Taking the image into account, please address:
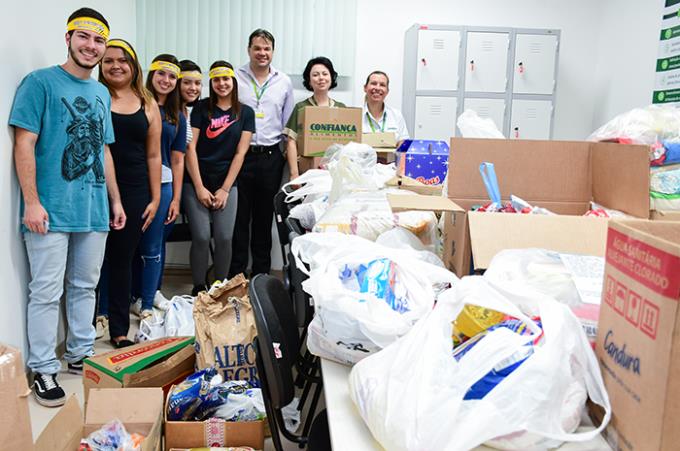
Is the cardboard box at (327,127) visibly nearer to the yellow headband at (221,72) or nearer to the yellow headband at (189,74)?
the yellow headband at (221,72)

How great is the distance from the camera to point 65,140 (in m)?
2.46

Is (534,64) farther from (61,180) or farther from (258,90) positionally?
(61,180)

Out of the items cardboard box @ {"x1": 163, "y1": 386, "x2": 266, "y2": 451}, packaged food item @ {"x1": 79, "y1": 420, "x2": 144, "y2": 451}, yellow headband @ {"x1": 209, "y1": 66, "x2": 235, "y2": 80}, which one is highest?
yellow headband @ {"x1": 209, "y1": 66, "x2": 235, "y2": 80}

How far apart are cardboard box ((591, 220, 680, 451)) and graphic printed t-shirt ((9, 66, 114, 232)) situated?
2276mm

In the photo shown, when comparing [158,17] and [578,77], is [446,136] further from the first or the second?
[158,17]

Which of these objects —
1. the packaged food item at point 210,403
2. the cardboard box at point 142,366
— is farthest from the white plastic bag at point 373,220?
the cardboard box at point 142,366

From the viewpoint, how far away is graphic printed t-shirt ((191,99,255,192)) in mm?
3910

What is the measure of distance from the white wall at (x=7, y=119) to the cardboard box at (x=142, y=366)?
448 millimetres

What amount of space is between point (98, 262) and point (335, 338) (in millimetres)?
1954

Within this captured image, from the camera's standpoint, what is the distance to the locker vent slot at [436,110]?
446cm

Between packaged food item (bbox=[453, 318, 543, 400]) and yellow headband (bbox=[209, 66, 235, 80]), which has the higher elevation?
yellow headband (bbox=[209, 66, 235, 80])

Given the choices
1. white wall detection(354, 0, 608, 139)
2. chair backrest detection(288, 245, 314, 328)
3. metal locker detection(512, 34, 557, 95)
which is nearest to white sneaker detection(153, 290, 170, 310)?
chair backrest detection(288, 245, 314, 328)

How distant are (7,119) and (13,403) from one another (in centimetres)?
159

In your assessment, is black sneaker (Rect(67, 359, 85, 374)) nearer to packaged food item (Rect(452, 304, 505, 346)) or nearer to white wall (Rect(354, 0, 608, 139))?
packaged food item (Rect(452, 304, 505, 346))
